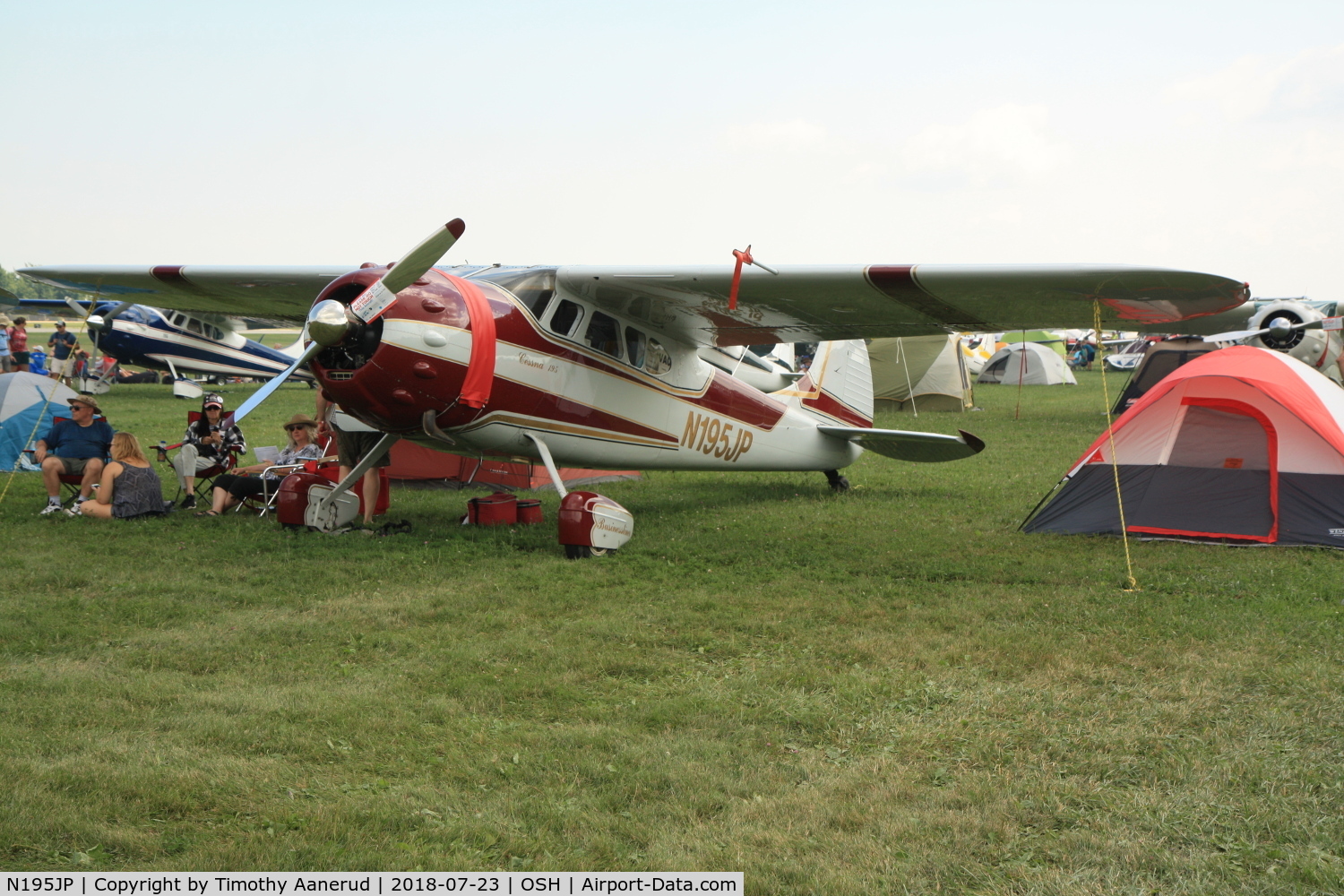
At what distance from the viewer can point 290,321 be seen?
14.1m

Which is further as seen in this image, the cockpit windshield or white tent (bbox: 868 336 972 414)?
white tent (bbox: 868 336 972 414)

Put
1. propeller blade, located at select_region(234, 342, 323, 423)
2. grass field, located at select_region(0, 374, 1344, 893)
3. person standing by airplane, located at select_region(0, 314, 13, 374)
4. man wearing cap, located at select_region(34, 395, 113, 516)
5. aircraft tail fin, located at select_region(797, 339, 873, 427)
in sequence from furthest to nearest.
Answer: person standing by airplane, located at select_region(0, 314, 13, 374) < aircraft tail fin, located at select_region(797, 339, 873, 427) < man wearing cap, located at select_region(34, 395, 113, 516) < propeller blade, located at select_region(234, 342, 323, 423) < grass field, located at select_region(0, 374, 1344, 893)

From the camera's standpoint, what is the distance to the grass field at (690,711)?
3309 mm

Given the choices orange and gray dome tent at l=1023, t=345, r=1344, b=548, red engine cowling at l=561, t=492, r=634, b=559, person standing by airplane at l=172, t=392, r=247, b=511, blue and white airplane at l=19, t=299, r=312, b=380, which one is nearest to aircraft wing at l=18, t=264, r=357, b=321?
person standing by airplane at l=172, t=392, r=247, b=511

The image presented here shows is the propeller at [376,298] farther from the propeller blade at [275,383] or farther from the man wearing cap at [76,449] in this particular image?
the man wearing cap at [76,449]

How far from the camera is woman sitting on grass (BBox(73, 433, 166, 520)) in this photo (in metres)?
9.63

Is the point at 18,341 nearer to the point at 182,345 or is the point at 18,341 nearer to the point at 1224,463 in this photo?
the point at 182,345

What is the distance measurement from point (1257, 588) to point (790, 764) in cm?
450

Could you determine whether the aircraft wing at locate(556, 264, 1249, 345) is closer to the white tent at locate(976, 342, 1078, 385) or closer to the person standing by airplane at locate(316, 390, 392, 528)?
the person standing by airplane at locate(316, 390, 392, 528)

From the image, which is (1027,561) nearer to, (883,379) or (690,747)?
(690,747)

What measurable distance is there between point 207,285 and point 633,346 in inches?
189

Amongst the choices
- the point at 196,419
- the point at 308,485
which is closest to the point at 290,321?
the point at 196,419

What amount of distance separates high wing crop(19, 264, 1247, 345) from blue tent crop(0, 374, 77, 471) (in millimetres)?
1618

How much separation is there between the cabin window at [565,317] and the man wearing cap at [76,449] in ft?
15.8
